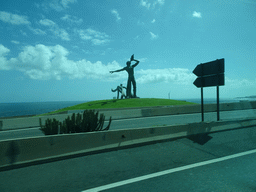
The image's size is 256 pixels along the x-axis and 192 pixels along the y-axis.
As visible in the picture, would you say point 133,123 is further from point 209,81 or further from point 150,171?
point 150,171

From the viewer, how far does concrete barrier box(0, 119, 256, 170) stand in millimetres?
4867

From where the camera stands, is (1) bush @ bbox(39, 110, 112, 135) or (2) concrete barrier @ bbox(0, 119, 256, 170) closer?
(2) concrete barrier @ bbox(0, 119, 256, 170)

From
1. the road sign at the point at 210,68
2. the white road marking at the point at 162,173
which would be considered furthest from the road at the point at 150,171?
the road sign at the point at 210,68

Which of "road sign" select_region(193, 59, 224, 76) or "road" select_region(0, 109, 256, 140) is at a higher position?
"road sign" select_region(193, 59, 224, 76)

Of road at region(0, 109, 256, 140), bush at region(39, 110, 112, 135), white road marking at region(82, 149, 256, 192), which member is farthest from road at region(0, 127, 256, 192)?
road at region(0, 109, 256, 140)

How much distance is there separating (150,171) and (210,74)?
23.1 feet

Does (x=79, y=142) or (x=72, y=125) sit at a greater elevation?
(x=72, y=125)

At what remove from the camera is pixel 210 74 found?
32.5 feet

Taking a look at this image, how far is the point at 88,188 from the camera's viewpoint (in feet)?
12.5

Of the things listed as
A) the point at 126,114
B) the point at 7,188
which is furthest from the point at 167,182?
the point at 126,114

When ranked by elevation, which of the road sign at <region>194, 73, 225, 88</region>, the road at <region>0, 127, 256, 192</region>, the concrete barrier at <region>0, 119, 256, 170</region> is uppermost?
the road sign at <region>194, 73, 225, 88</region>

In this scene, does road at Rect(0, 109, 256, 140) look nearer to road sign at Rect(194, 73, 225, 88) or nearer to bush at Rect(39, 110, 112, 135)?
road sign at Rect(194, 73, 225, 88)

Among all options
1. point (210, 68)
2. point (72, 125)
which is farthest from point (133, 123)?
point (72, 125)

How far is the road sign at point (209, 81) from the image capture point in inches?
373
